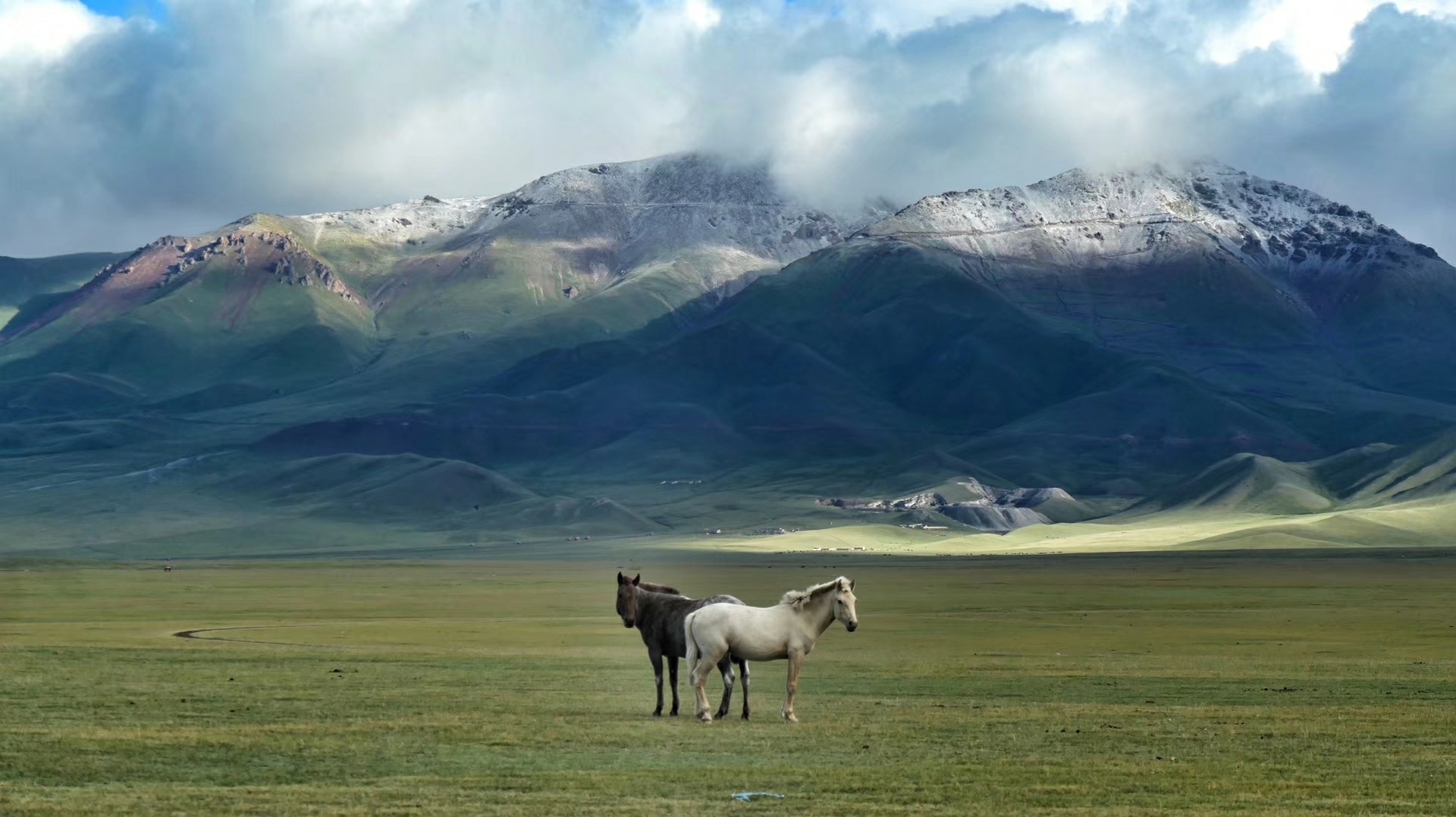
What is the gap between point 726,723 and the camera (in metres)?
27.7

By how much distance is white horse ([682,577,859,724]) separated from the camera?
90.6ft

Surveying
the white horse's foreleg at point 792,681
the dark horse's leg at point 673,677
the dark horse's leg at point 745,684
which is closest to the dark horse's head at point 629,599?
the dark horse's leg at point 673,677

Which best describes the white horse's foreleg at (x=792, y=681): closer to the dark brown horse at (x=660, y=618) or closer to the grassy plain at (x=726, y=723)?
the grassy plain at (x=726, y=723)

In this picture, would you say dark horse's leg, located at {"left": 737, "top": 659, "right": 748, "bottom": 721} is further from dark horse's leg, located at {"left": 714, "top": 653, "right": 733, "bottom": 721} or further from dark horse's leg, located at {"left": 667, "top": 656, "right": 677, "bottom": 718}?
dark horse's leg, located at {"left": 667, "top": 656, "right": 677, "bottom": 718}

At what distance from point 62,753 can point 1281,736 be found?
16.9 metres

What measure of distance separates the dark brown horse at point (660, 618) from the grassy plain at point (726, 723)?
867 mm

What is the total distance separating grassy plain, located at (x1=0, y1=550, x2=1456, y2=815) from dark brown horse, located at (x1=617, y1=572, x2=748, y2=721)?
0.87 m

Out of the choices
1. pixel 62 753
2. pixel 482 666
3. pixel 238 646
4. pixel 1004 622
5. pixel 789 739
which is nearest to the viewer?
→ pixel 62 753

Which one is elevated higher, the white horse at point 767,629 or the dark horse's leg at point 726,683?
the white horse at point 767,629

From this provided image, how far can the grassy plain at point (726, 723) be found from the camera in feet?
67.3

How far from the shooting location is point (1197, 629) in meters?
64.1

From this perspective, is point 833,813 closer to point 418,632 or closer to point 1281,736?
point 1281,736

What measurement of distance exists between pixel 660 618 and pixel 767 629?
8.48 feet

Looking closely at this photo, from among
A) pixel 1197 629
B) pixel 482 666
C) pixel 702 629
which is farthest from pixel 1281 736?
pixel 1197 629
